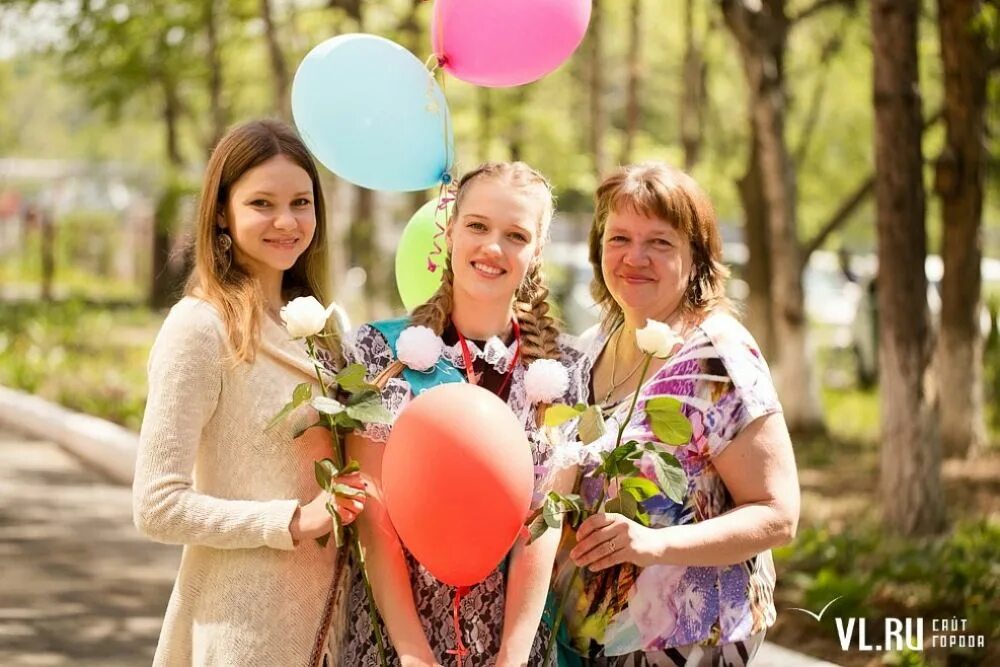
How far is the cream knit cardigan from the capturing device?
2557 mm

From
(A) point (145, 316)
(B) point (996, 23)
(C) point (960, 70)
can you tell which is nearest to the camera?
(B) point (996, 23)

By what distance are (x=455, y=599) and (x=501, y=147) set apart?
48.9 ft

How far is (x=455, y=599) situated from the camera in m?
2.49

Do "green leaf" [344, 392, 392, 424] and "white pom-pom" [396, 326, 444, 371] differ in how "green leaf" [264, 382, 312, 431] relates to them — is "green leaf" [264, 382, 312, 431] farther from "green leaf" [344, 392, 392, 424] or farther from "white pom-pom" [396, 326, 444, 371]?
"white pom-pom" [396, 326, 444, 371]

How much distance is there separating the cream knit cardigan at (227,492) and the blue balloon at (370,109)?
1.92 ft

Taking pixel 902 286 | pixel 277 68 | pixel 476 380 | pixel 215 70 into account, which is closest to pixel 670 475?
pixel 476 380

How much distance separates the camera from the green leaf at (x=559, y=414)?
2.31 meters

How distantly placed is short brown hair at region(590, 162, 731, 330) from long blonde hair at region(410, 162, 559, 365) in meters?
0.16

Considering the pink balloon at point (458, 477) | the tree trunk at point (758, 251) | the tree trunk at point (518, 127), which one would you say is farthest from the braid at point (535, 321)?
the tree trunk at point (518, 127)

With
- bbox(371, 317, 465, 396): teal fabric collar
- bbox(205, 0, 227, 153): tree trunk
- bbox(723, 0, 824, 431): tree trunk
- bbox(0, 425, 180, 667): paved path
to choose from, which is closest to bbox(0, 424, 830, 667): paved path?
bbox(0, 425, 180, 667): paved path

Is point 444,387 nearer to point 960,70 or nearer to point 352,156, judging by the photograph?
point 352,156

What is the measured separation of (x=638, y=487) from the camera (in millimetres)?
2420

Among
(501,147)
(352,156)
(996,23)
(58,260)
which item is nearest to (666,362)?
(352,156)

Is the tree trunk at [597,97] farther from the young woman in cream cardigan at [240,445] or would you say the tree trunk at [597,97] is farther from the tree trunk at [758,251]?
the young woman in cream cardigan at [240,445]
